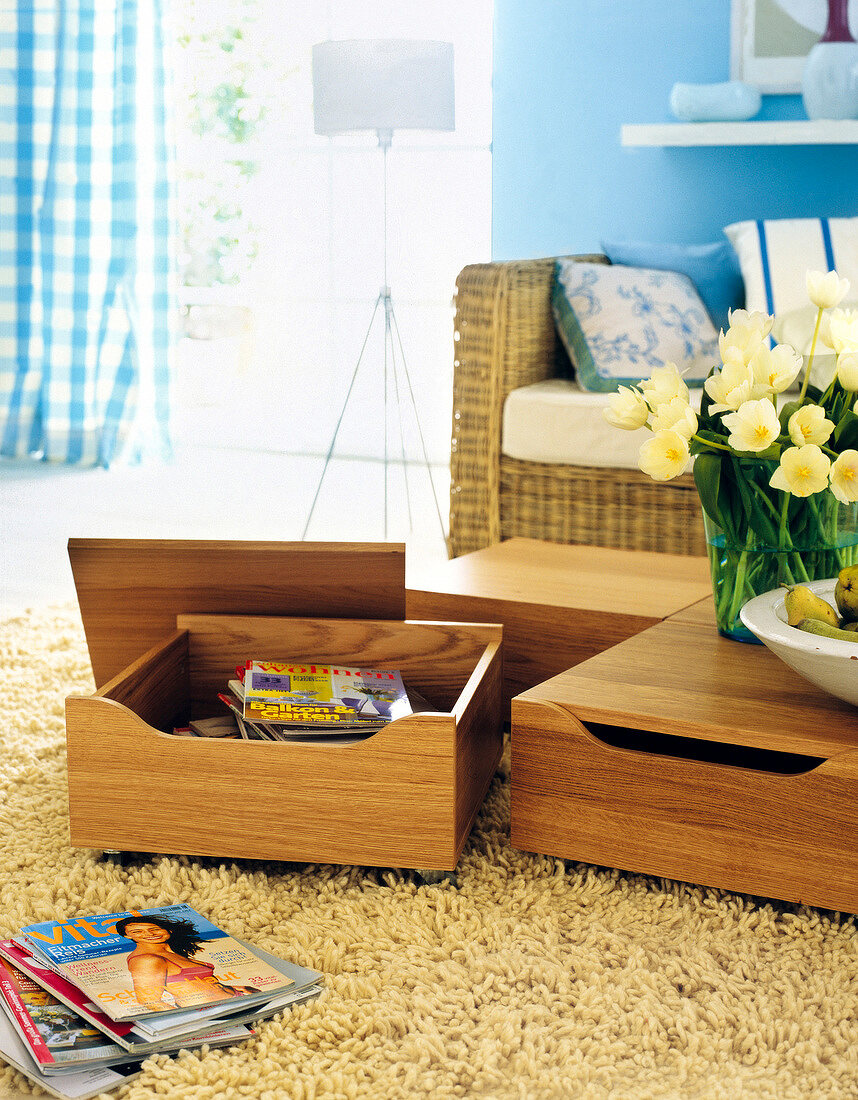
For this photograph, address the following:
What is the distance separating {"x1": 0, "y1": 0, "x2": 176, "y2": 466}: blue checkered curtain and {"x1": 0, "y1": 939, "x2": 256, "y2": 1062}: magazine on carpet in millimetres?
3477

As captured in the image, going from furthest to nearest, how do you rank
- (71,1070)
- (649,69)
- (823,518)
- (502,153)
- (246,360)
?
(246,360) → (502,153) → (649,69) → (823,518) → (71,1070)

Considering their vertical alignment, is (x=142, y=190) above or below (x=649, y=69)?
below

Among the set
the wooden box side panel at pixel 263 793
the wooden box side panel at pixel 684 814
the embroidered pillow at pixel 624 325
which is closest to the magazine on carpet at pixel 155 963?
the wooden box side panel at pixel 263 793

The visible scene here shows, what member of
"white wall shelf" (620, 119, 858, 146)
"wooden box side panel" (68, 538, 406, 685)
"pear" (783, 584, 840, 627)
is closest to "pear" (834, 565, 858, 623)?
"pear" (783, 584, 840, 627)

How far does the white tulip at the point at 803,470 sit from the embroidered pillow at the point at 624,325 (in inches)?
53.1

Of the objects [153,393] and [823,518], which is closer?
[823,518]

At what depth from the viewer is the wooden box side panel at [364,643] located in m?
1.61

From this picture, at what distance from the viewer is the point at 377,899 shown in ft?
4.30

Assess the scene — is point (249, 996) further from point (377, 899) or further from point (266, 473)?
point (266, 473)

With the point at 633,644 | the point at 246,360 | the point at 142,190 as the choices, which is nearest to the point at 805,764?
the point at 633,644

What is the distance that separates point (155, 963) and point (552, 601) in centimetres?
85

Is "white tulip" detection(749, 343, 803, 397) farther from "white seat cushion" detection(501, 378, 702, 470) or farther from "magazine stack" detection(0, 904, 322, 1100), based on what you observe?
"white seat cushion" detection(501, 378, 702, 470)

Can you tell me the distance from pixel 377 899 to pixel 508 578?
74 cm

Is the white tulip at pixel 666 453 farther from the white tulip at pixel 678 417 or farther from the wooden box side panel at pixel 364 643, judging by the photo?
the wooden box side panel at pixel 364 643
